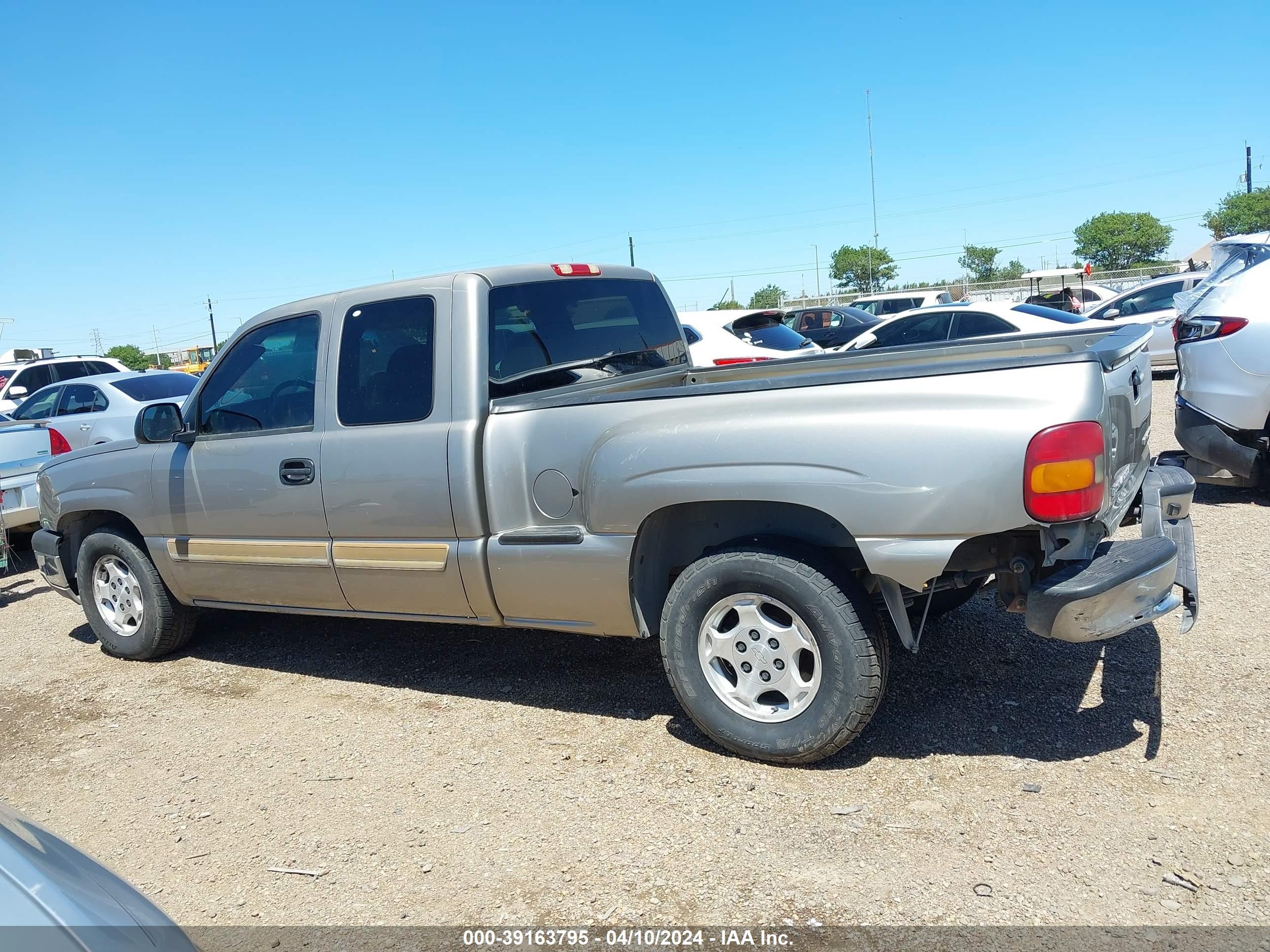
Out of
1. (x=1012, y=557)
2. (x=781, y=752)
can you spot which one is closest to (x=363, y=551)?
(x=781, y=752)

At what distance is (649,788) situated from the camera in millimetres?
3695

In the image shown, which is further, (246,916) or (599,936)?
(246,916)

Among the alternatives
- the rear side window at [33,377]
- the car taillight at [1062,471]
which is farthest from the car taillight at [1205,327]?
the rear side window at [33,377]

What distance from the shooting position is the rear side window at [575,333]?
4430 millimetres

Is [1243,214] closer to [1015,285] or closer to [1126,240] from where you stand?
[1126,240]

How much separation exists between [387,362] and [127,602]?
8.42 feet

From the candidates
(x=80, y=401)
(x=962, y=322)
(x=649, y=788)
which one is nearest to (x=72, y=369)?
(x=80, y=401)

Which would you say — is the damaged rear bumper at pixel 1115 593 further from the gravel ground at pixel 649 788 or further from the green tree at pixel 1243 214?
the green tree at pixel 1243 214

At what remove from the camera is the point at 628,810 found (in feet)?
11.6

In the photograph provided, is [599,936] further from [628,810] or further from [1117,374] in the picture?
[1117,374]

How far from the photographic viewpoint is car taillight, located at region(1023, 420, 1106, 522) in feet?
10.1

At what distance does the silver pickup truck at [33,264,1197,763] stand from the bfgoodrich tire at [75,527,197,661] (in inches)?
0.9

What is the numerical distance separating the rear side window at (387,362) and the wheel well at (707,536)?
3.93 feet

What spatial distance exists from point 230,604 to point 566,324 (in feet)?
7.90
